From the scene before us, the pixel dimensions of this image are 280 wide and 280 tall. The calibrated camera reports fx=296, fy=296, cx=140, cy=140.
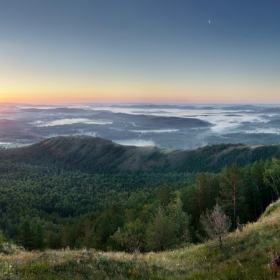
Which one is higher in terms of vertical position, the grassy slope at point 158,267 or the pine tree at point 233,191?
the grassy slope at point 158,267

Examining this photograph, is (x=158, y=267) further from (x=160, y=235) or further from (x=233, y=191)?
(x=233, y=191)

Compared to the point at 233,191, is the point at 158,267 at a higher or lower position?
higher

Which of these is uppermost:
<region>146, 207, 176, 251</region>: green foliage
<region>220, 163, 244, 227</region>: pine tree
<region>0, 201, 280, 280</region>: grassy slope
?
<region>0, 201, 280, 280</region>: grassy slope

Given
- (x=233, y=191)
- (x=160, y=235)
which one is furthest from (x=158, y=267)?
(x=233, y=191)

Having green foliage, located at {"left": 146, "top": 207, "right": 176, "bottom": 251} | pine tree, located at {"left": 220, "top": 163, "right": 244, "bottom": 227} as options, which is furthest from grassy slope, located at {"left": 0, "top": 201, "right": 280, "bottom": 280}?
pine tree, located at {"left": 220, "top": 163, "right": 244, "bottom": 227}

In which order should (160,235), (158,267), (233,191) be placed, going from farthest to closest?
1. (233,191)
2. (160,235)
3. (158,267)

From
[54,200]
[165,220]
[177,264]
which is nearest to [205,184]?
[165,220]

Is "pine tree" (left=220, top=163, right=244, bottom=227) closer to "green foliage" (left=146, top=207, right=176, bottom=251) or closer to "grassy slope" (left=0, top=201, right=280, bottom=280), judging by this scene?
"green foliage" (left=146, top=207, right=176, bottom=251)

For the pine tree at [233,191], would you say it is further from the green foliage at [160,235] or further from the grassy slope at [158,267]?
the grassy slope at [158,267]

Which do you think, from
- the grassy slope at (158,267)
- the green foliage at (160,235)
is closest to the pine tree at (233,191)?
the green foliage at (160,235)

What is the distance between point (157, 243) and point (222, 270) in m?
30.3

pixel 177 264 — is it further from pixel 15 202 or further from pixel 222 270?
pixel 15 202

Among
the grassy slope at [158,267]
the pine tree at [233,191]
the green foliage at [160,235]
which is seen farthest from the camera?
the pine tree at [233,191]

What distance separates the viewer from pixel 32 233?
56625mm
